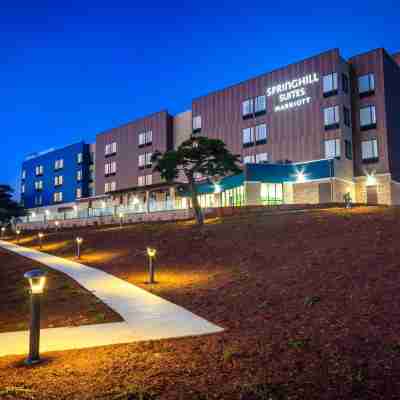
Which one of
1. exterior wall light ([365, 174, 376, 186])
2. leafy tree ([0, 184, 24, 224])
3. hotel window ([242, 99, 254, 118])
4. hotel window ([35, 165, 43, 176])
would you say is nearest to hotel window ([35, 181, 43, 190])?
hotel window ([35, 165, 43, 176])

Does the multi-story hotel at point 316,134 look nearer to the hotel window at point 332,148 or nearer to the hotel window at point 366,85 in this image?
the hotel window at point 332,148

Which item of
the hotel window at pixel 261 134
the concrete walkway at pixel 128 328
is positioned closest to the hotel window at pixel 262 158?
the hotel window at pixel 261 134

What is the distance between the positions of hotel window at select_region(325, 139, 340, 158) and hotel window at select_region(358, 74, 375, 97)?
6415 mm

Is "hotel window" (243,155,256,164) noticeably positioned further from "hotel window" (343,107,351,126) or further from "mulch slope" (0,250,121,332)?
"mulch slope" (0,250,121,332)

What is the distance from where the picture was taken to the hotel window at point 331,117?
37.9 metres

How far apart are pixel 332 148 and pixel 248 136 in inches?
418

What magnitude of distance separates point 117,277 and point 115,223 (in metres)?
26.1

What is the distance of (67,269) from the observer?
54.6 feet

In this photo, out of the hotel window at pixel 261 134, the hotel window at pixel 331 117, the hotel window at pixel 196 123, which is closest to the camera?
the hotel window at pixel 331 117

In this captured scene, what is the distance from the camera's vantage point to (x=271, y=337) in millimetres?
6629

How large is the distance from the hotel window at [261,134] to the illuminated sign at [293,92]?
2.43 metres

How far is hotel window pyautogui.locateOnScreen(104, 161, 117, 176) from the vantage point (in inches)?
2406

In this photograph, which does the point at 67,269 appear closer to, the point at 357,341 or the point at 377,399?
the point at 357,341

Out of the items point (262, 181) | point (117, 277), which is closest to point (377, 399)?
point (117, 277)
